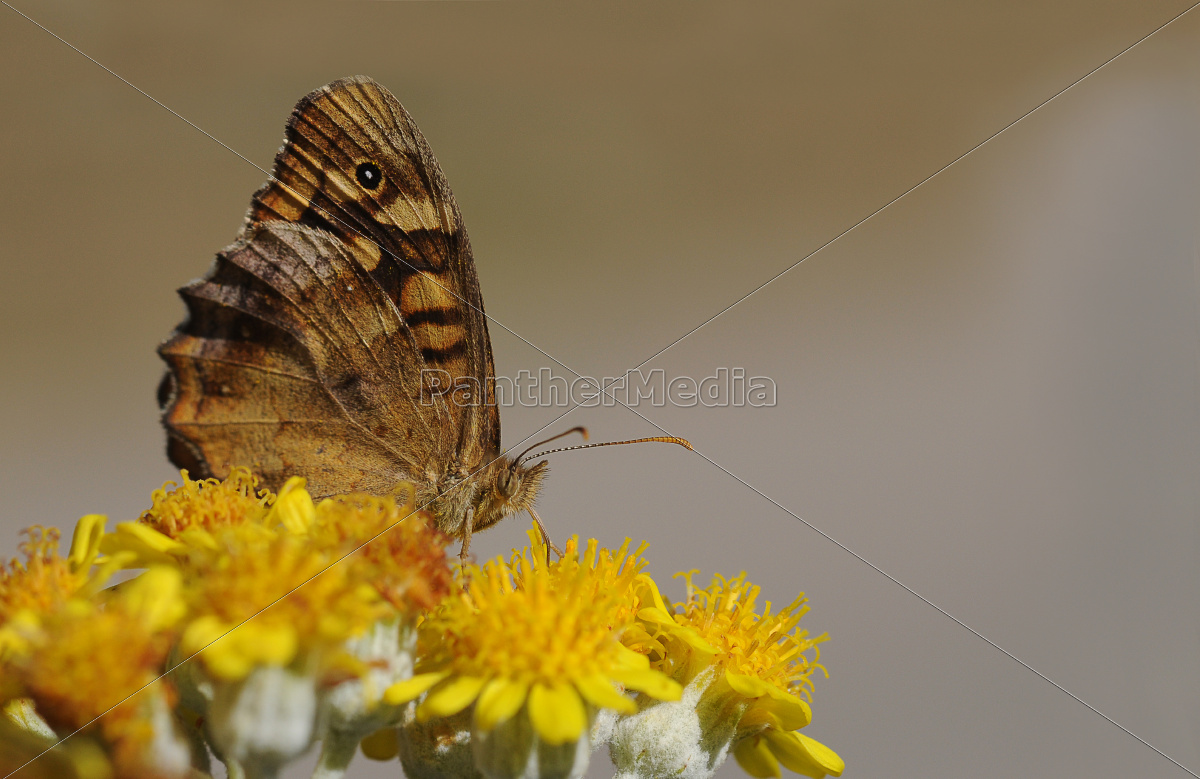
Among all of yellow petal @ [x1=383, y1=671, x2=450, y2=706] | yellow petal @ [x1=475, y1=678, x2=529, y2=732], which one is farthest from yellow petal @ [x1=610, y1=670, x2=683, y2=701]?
yellow petal @ [x1=383, y1=671, x2=450, y2=706]

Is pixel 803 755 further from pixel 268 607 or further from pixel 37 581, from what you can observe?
pixel 37 581

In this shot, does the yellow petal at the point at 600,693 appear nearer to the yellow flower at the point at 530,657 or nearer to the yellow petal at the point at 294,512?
A: the yellow flower at the point at 530,657

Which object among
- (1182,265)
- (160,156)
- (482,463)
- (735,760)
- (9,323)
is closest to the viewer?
(735,760)

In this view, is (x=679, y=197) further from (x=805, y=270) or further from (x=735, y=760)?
(x=735, y=760)

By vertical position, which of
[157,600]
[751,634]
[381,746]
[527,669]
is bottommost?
[381,746]

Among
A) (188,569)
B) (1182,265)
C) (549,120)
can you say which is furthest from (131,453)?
(1182,265)

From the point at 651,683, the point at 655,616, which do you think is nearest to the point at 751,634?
the point at 655,616

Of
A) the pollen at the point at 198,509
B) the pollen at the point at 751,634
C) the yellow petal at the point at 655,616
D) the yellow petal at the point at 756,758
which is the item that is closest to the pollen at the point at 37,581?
the pollen at the point at 198,509

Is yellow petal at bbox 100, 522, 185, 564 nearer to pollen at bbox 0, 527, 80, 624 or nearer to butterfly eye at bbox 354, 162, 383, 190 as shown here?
pollen at bbox 0, 527, 80, 624
